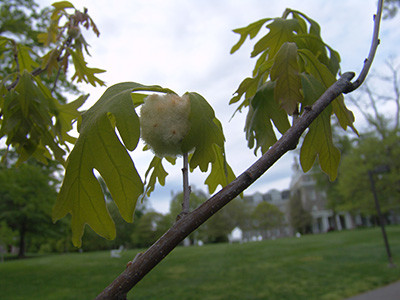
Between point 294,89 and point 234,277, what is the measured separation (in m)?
10.00

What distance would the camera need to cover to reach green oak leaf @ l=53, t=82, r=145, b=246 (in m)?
0.53

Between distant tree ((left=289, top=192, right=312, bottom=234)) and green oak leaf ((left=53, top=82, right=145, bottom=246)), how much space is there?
35.0 meters

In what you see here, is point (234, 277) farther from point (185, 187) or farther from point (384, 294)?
point (185, 187)

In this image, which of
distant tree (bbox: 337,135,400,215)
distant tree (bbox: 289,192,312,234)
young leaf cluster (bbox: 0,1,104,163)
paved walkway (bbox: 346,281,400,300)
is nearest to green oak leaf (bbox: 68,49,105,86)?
young leaf cluster (bbox: 0,1,104,163)

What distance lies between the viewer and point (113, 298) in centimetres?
42

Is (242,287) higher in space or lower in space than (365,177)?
lower

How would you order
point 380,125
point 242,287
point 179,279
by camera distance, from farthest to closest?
point 380,125
point 179,279
point 242,287

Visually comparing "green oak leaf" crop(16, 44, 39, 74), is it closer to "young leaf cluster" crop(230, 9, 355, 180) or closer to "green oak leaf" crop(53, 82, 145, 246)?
Answer: "young leaf cluster" crop(230, 9, 355, 180)

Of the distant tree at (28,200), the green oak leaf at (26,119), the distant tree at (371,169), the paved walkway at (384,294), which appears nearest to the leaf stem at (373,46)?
the green oak leaf at (26,119)

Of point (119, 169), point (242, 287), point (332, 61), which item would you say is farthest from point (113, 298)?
point (242, 287)

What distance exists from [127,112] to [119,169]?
99mm

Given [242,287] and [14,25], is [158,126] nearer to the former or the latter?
[242,287]

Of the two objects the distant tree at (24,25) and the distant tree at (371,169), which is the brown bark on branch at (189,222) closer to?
the distant tree at (24,25)

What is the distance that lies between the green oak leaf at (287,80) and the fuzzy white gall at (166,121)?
271mm
